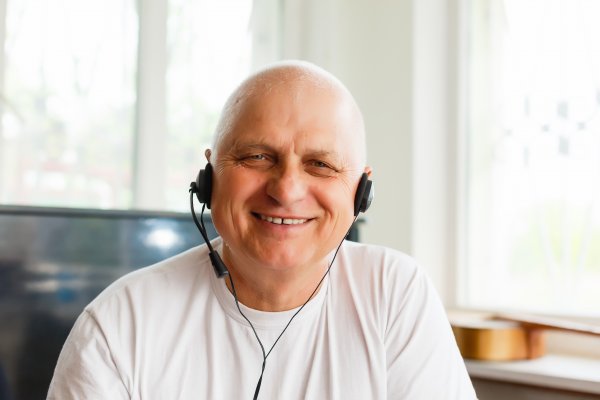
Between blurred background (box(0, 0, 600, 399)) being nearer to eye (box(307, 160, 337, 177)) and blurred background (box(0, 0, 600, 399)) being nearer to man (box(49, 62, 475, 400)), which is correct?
man (box(49, 62, 475, 400))

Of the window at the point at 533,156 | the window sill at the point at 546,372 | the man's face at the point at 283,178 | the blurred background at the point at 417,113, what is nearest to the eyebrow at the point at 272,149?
the man's face at the point at 283,178

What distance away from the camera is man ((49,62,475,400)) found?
134cm

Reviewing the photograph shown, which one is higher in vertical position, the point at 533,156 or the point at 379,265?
the point at 533,156

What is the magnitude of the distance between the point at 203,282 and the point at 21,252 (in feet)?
1.41

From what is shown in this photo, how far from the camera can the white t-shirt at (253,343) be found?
1321 millimetres

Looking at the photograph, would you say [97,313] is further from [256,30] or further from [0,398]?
[256,30]

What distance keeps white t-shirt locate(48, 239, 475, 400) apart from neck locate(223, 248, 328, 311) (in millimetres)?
22

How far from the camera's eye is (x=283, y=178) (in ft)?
4.37

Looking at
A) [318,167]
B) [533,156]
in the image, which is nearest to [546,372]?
[533,156]

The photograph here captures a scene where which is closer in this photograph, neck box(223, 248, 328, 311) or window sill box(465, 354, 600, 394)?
neck box(223, 248, 328, 311)

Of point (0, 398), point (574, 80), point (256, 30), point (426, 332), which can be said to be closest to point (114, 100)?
point (256, 30)

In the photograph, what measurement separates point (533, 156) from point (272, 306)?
163 cm

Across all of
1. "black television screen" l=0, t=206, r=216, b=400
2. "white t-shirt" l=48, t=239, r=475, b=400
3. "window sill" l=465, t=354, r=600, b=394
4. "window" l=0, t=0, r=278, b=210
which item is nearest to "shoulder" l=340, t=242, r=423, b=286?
"white t-shirt" l=48, t=239, r=475, b=400

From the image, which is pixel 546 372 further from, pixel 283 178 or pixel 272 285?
pixel 283 178
